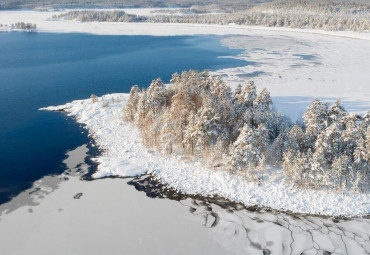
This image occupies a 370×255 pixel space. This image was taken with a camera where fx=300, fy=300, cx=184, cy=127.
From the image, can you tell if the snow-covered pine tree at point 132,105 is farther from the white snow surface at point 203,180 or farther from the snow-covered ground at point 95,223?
the snow-covered ground at point 95,223

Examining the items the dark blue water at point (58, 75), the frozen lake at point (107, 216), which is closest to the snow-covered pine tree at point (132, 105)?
the frozen lake at point (107, 216)

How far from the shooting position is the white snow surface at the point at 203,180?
1206 inches

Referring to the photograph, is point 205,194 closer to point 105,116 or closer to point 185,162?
point 185,162

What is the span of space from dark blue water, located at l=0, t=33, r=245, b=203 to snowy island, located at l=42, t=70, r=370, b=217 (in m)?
7.41

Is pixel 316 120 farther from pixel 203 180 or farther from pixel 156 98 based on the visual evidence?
pixel 156 98

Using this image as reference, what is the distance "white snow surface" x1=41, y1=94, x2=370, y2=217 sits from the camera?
100ft

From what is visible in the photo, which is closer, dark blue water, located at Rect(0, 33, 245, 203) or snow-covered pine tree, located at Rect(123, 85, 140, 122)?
dark blue water, located at Rect(0, 33, 245, 203)

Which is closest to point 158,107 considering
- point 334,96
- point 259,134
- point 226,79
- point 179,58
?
point 259,134

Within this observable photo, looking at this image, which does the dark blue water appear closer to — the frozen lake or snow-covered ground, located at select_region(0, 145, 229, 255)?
the frozen lake

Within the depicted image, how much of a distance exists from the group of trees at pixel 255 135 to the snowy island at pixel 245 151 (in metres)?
0.11

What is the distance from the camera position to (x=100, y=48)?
126 m

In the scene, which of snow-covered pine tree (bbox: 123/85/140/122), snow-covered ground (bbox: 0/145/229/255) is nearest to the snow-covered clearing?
snow-covered pine tree (bbox: 123/85/140/122)

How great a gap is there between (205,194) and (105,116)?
1056 inches

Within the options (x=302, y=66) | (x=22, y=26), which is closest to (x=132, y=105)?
(x=302, y=66)
